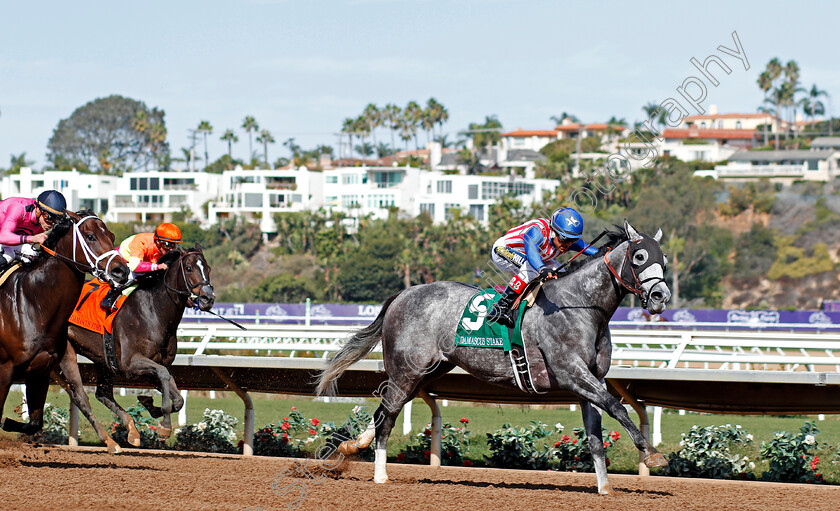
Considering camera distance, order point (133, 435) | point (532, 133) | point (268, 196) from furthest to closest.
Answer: point (532, 133), point (268, 196), point (133, 435)

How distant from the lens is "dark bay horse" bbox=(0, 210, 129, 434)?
621cm

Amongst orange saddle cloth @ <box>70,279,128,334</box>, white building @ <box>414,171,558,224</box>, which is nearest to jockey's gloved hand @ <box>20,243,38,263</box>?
orange saddle cloth @ <box>70,279,128,334</box>

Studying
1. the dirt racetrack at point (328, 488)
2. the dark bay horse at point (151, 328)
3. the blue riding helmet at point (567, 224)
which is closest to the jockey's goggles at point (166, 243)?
the dark bay horse at point (151, 328)

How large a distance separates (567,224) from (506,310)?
64 centimetres

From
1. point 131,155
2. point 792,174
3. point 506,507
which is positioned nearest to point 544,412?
point 506,507

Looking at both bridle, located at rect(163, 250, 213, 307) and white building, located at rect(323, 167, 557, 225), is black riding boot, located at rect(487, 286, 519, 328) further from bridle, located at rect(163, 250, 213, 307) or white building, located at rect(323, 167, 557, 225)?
white building, located at rect(323, 167, 557, 225)

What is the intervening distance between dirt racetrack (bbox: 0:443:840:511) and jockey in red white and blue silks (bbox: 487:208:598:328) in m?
1.14

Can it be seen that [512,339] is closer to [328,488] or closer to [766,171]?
[328,488]

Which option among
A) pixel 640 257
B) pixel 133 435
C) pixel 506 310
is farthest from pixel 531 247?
pixel 133 435

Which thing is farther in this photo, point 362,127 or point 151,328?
point 362,127

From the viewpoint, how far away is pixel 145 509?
5191 millimetres

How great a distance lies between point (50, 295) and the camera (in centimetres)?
626

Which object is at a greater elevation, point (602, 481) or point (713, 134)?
point (713, 134)

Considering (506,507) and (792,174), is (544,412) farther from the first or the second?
(792,174)
